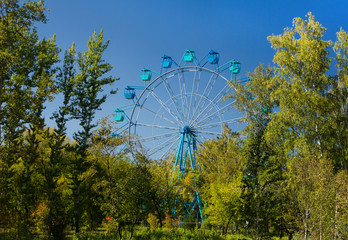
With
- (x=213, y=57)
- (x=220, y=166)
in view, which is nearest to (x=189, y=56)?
(x=213, y=57)

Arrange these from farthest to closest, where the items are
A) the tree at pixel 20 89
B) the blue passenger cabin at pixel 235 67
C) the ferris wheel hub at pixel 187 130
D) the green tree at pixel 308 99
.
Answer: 1. the blue passenger cabin at pixel 235 67
2. the ferris wheel hub at pixel 187 130
3. the green tree at pixel 308 99
4. the tree at pixel 20 89

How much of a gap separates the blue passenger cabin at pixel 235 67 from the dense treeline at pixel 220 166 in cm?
844

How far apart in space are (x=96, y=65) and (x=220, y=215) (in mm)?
14013

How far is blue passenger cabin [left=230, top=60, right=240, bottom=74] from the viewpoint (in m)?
31.9

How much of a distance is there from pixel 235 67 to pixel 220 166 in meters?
12.3

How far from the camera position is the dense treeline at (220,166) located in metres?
14.3

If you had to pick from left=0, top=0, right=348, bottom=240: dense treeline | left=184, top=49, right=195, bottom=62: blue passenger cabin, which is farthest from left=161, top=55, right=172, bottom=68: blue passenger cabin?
left=0, top=0, right=348, bottom=240: dense treeline

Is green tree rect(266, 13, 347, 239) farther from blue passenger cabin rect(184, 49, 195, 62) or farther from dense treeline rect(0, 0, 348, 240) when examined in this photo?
blue passenger cabin rect(184, 49, 195, 62)

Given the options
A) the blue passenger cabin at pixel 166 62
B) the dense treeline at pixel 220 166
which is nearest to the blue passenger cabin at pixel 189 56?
the blue passenger cabin at pixel 166 62

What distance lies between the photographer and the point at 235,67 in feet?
105

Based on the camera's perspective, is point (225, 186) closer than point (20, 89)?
No

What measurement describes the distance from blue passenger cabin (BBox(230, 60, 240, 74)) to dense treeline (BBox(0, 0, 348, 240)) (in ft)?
27.7

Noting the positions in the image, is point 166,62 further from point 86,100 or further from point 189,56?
point 86,100

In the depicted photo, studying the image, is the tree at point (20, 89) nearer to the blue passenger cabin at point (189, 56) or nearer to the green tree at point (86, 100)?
the green tree at point (86, 100)
